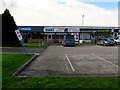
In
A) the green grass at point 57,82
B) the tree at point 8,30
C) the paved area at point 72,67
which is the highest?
the tree at point 8,30

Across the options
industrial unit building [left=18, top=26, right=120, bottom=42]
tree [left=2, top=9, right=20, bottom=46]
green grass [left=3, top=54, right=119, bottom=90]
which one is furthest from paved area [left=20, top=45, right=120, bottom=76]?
industrial unit building [left=18, top=26, right=120, bottom=42]

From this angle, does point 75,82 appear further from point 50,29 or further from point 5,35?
point 50,29

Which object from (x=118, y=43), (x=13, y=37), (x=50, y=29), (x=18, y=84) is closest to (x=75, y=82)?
(x=18, y=84)

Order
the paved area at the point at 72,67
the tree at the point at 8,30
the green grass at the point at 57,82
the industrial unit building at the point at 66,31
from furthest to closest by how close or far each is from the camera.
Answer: the industrial unit building at the point at 66,31 < the tree at the point at 8,30 < the paved area at the point at 72,67 < the green grass at the point at 57,82

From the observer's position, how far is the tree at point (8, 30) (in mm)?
36469

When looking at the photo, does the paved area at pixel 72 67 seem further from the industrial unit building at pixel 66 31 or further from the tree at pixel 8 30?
the industrial unit building at pixel 66 31

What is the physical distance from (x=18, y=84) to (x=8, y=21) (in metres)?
28.3

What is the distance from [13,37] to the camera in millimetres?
37125

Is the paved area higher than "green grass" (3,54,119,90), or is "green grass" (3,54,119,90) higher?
"green grass" (3,54,119,90)

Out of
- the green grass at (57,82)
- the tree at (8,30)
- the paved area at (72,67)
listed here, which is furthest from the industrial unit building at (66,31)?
the green grass at (57,82)

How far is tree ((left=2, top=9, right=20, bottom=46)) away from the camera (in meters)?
36.5

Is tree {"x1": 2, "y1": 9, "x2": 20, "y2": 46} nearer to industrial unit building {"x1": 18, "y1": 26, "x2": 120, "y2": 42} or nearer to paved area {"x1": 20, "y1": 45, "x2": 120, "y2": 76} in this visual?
paved area {"x1": 20, "y1": 45, "x2": 120, "y2": 76}

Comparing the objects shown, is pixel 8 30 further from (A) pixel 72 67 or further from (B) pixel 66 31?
(B) pixel 66 31

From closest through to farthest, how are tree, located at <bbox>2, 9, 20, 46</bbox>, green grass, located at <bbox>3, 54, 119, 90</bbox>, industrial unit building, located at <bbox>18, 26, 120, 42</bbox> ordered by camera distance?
green grass, located at <bbox>3, 54, 119, 90</bbox> → tree, located at <bbox>2, 9, 20, 46</bbox> → industrial unit building, located at <bbox>18, 26, 120, 42</bbox>
